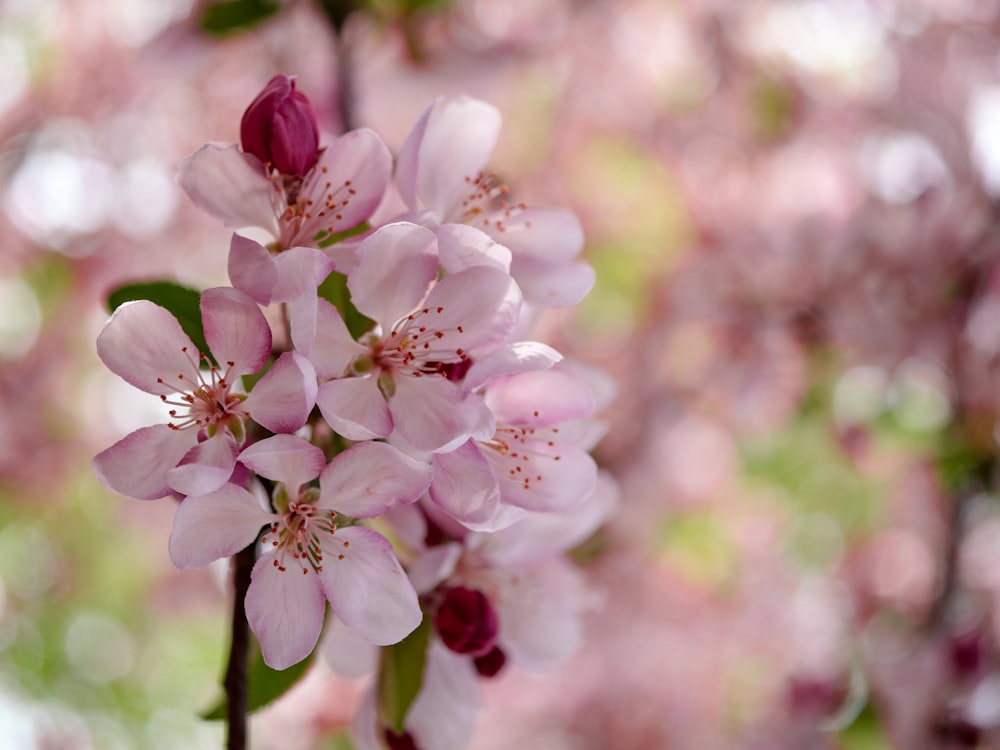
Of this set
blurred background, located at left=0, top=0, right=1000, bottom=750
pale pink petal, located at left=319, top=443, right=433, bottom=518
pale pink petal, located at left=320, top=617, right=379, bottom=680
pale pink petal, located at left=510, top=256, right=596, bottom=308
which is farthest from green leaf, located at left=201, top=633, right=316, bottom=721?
blurred background, located at left=0, top=0, right=1000, bottom=750

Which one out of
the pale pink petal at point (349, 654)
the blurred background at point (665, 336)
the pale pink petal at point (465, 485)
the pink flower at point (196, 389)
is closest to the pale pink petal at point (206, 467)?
the pink flower at point (196, 389)

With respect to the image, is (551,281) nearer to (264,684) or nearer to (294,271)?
(294,271)

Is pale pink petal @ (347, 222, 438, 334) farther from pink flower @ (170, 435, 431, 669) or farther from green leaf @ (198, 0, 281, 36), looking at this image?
green leaf @ (198, 0, 281, 36)

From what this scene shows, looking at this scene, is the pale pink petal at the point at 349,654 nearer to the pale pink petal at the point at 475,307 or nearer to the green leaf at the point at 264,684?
the green leaf at the point at 264,684

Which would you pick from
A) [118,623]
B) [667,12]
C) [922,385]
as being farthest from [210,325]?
[118,623]

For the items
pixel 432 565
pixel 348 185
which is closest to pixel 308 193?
pixel 348 185

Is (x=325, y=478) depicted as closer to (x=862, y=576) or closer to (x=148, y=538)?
(x=862, y=576)
